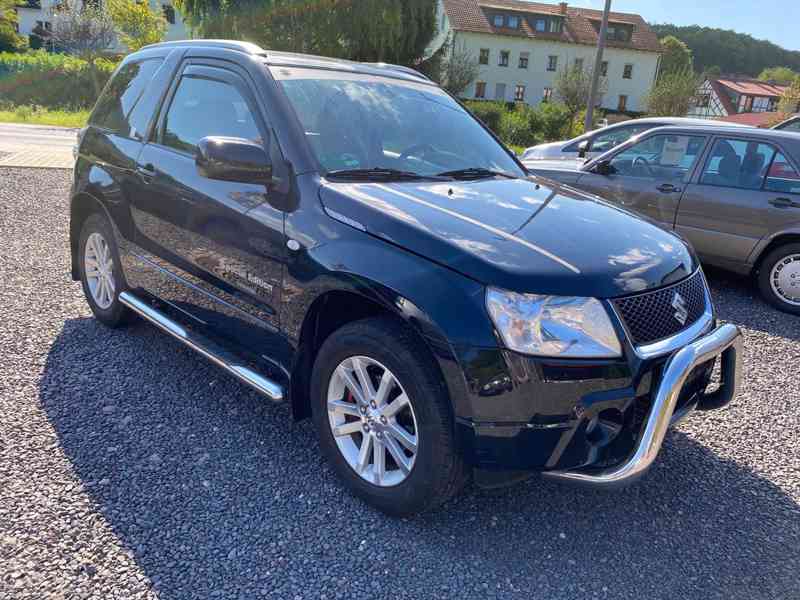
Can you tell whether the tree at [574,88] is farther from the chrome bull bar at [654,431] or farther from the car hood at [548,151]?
the chrome bull bar at [654,431]

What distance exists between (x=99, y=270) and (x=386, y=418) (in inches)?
115

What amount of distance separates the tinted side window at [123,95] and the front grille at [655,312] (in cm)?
328

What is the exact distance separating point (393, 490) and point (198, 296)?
1605 mm

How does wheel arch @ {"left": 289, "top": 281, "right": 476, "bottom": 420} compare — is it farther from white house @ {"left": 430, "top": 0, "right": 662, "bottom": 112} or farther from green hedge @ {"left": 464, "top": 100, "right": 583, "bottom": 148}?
white house @ {"left": 430, "top": 0, "right": 662, "bottom": 112}

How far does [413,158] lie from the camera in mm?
3426

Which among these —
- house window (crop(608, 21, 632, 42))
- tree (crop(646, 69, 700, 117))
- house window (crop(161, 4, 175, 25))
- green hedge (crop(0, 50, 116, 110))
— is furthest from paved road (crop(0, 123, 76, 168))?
house window (crop(608, 21, 632, 42))

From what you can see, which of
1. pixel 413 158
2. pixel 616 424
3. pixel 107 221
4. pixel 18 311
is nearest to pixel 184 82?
pixel 107 221

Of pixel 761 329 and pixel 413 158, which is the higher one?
pixel 413 158

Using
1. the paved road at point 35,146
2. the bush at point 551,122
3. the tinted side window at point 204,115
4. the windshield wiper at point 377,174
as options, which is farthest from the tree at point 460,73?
the windshield wiper at point 377,174

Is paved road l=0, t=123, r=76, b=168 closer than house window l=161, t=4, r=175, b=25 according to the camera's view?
Yes

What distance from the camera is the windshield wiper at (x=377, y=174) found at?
3.02 metres

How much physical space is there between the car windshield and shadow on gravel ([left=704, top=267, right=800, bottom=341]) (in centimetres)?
300

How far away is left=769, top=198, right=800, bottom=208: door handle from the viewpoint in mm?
5946

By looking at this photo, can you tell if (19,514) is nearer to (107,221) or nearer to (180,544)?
(180,544)
